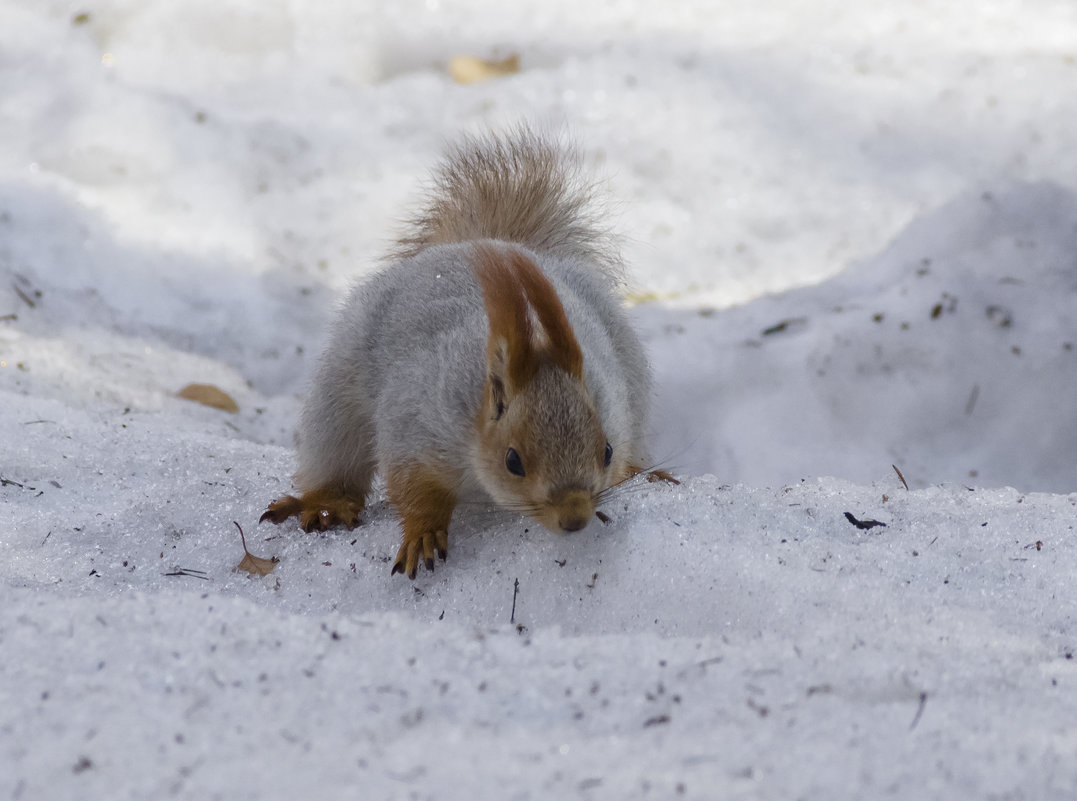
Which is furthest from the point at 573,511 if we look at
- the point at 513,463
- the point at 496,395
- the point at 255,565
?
the point at 255,565

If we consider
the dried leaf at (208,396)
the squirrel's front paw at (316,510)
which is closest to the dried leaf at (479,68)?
the dried leaf at (208,396)

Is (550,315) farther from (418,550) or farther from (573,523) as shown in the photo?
(418,550)

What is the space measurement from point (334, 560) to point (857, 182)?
11.5ft

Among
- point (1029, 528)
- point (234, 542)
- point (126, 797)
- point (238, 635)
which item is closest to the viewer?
point (126, 797)

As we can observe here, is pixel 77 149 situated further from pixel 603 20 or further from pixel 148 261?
pixel 603 20

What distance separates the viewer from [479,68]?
518 centimetres

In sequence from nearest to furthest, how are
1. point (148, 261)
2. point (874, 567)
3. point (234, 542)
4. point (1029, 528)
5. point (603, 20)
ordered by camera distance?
1. point (874, 567)
2. point (1029, 528)
3. point (234, 542)
4. point (148, 261)
5. point (603, 20)

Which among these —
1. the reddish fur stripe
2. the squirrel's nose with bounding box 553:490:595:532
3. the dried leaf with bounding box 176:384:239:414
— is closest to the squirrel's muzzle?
the squirrel's nose with bounding box 553:490:595:532

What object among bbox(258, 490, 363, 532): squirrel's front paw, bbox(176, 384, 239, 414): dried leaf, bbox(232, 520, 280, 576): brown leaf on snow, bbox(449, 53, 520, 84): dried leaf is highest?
bbox(449, 53, 520, 84): dried leaf

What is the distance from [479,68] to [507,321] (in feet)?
12.0

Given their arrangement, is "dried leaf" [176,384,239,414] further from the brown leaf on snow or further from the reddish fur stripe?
the reddish fur stripe

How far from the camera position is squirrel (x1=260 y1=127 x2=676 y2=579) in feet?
6.21

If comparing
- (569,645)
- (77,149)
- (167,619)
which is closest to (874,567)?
(569,645)

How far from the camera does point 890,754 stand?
3.94 feet
